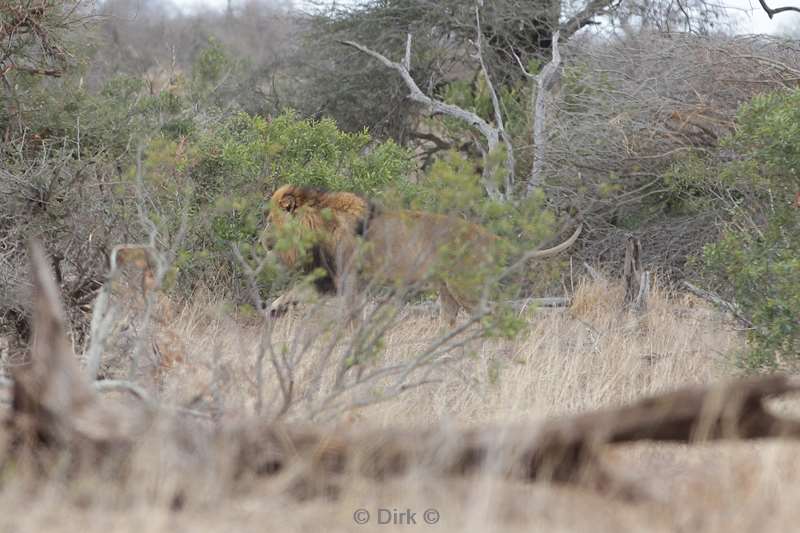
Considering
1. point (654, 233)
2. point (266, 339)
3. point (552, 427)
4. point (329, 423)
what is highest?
point (552, 427)

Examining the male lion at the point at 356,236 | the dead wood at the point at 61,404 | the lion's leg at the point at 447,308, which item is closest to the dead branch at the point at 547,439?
the dead wood at the point at 61,404

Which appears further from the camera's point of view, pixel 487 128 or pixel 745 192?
pixel 487 128

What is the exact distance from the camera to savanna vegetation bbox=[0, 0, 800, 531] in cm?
304

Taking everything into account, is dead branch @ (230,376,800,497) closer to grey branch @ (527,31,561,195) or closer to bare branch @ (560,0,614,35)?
grey branch @ (527,31,561,195)

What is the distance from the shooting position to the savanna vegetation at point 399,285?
304cm

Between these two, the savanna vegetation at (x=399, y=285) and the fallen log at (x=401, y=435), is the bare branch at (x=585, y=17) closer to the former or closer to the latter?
the savanna vegetation at (x=399, y=285)

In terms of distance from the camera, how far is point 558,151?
1025cm

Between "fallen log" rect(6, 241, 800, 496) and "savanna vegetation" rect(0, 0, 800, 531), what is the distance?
18 millimetres

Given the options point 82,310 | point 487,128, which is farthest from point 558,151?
point 82,310

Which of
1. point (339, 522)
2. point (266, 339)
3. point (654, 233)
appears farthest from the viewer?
point (654, 233)

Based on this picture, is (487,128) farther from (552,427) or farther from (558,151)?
(552,427)

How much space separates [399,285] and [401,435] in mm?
1388

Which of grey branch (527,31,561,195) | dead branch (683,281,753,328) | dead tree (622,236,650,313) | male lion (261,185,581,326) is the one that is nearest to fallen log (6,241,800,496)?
male lion (261,185,581,326)

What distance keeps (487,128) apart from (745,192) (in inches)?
130
